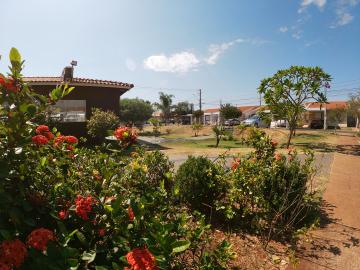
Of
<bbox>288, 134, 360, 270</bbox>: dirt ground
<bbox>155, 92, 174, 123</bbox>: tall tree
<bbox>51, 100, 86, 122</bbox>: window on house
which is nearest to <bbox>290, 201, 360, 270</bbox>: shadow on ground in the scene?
<bbox>288, 134, 360, 270</bbox>: dirt ground

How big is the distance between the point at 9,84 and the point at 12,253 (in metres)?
1.06

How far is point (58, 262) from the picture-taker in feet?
5.81

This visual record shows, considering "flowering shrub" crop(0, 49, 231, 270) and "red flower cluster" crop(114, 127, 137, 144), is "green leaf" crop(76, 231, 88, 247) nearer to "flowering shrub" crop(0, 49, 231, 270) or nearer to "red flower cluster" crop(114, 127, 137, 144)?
"flowering shrub" crop(0, 49, 231, 270)

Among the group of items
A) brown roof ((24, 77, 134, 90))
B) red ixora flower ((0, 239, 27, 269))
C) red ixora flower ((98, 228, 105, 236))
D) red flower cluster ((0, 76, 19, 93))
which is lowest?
red ixora flower ((98, 228, 105, 236))

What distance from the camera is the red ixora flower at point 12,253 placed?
1.68 m

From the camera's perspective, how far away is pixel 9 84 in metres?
2.05

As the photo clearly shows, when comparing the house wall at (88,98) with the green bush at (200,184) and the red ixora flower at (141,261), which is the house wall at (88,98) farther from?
the red ixora flower at (141,261)

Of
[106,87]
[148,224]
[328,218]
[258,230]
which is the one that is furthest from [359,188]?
[106,87]

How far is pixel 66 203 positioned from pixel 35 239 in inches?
24.0

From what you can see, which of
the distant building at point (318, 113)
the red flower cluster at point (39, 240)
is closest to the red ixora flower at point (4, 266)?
the red flower cluster at point (39, 240)

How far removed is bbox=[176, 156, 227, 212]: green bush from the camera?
17.2ft

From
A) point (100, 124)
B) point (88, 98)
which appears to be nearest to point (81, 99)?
point (88, 98)

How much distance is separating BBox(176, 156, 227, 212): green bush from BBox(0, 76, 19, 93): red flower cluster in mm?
3499

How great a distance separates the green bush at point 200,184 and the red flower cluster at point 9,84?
3499 millimetres
